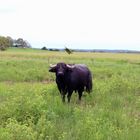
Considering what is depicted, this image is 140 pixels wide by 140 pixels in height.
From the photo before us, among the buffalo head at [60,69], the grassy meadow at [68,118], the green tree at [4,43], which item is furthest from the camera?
the green tree at [4,43]

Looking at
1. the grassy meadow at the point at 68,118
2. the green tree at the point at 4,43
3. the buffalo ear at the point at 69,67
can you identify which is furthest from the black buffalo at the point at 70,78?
the green tree at the point at 4,43

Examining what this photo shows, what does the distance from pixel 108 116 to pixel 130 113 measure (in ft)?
4.00

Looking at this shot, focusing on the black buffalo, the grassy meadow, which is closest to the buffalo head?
the black buffalo

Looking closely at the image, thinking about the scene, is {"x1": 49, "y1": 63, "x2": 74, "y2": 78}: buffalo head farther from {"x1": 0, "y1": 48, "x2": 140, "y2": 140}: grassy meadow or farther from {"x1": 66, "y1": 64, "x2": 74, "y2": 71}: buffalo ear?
{"x1": 0, "y1": 48, "x2": 140, "y2": 140}: grassy meadow

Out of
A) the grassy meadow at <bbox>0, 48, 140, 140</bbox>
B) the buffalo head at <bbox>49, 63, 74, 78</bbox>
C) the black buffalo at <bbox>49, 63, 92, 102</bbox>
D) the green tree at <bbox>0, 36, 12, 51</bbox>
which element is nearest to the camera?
the grassy meadow at <bbox>0, 48, 140, 140</bbox>

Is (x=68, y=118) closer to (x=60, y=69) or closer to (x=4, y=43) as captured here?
(x=60, y=69)

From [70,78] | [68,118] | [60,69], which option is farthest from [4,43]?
[68,118]

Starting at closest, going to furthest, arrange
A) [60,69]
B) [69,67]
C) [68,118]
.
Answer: [68,118] → [60,69] → [69,67]

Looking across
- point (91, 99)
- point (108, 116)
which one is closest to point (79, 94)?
point (91, 99)

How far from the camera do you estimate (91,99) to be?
1258 cm

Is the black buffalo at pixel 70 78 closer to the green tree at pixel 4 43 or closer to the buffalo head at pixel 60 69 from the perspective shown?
the buffalo head at pixel 60 69

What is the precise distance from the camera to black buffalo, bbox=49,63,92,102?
1199 cm

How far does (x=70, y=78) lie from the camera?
12312 millimetres

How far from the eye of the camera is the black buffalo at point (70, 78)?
1199cm
